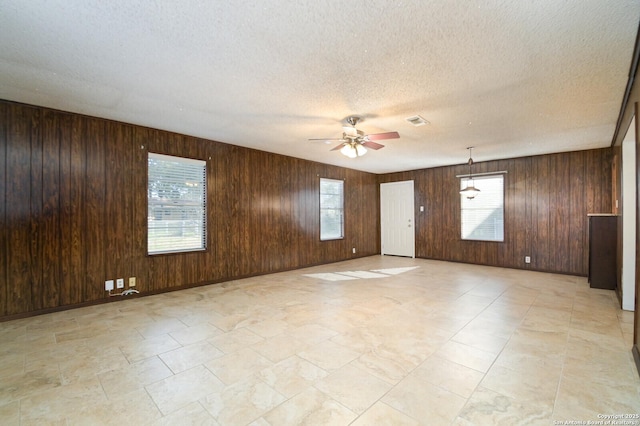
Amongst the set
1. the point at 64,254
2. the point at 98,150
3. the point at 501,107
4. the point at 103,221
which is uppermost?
the point at 501,107

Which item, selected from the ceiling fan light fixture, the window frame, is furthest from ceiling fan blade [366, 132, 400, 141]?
the window frame

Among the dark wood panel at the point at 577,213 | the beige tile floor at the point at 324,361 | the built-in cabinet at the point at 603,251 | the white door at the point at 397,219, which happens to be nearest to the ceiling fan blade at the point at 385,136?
the beige tile floor at the point at 324,361

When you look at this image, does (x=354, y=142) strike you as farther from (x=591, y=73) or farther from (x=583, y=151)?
(x=583, y=151)

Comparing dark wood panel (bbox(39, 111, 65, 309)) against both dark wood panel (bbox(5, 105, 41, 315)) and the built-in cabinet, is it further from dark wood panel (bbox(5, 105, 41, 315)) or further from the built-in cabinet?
the built-in cabinet

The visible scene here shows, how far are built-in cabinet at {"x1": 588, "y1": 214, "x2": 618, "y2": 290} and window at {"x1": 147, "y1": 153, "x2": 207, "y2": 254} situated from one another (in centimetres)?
641

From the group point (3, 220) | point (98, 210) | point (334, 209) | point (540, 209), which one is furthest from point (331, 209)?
point (3, 220)

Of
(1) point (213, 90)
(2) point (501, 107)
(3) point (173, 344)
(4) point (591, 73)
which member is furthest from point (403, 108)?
(3) point (173, 344)

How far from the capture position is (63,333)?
2.95m

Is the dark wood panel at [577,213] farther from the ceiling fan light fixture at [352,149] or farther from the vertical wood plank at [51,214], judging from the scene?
the vertical wood plank at [51,214]

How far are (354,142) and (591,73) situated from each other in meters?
2.42

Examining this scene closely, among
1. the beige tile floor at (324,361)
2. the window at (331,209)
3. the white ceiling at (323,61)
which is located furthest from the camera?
the window at (331,209)

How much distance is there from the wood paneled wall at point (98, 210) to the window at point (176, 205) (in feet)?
0.42

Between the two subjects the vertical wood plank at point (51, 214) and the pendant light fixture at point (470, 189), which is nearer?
the vertical wood plank at point (51, 214)

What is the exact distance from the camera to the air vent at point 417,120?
3.83m
